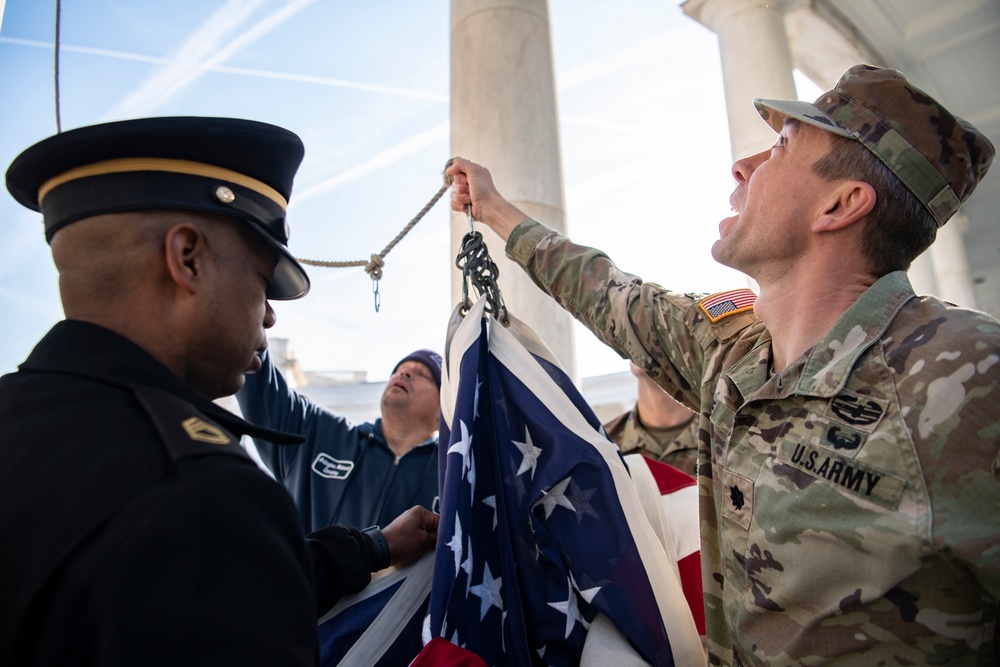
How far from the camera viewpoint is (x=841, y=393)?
1548 millimetres

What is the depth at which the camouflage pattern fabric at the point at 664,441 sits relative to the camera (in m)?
3.70

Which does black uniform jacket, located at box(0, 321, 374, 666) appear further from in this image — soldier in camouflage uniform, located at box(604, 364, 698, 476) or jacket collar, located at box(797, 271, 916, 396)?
soldier in camouflage uniform, located at box(604, 364, 698, 476)

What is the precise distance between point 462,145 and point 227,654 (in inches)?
137

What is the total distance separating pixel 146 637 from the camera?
33.4 inches

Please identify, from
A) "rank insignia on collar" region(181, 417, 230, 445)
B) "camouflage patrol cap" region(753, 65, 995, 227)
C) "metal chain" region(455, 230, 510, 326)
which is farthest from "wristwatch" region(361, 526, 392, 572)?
"camouflage patrol cap" region(753, 65, 995, 227)

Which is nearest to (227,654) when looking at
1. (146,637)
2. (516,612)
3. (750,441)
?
(146,637)

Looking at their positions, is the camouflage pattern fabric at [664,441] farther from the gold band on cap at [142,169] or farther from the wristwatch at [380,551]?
the gold band on cap at [142,169]

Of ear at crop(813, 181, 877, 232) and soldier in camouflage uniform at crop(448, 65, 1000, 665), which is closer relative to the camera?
soldier in camouflage uniform at crop(448, 65, 1000, 665)

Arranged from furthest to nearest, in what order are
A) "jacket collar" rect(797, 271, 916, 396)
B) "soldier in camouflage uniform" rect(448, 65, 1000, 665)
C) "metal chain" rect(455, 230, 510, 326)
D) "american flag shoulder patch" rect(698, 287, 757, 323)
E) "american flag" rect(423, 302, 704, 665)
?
"metal chain" rect(455, 230, 510, 326) → "american flag shoulder patch" rect(698, 287, 757, 323) → "american flag" rect(423, 302, 704, 665) → "jacket collar" rect(797, 271, 916, 396) → "soldier in camouflage uniform" rect(448, 65, 1000, 665)

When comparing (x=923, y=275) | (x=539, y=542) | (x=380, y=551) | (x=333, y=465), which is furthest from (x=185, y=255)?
(x=923, y=275)

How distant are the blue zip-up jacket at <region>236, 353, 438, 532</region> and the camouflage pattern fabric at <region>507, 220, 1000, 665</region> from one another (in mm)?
1801

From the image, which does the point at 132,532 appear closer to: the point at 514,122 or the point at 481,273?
the point at 481,273

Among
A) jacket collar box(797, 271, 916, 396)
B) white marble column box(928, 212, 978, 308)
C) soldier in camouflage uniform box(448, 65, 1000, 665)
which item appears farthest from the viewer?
white marble column box(928, 212, 978, 308)

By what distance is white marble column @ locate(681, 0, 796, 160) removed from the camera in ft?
22.0
